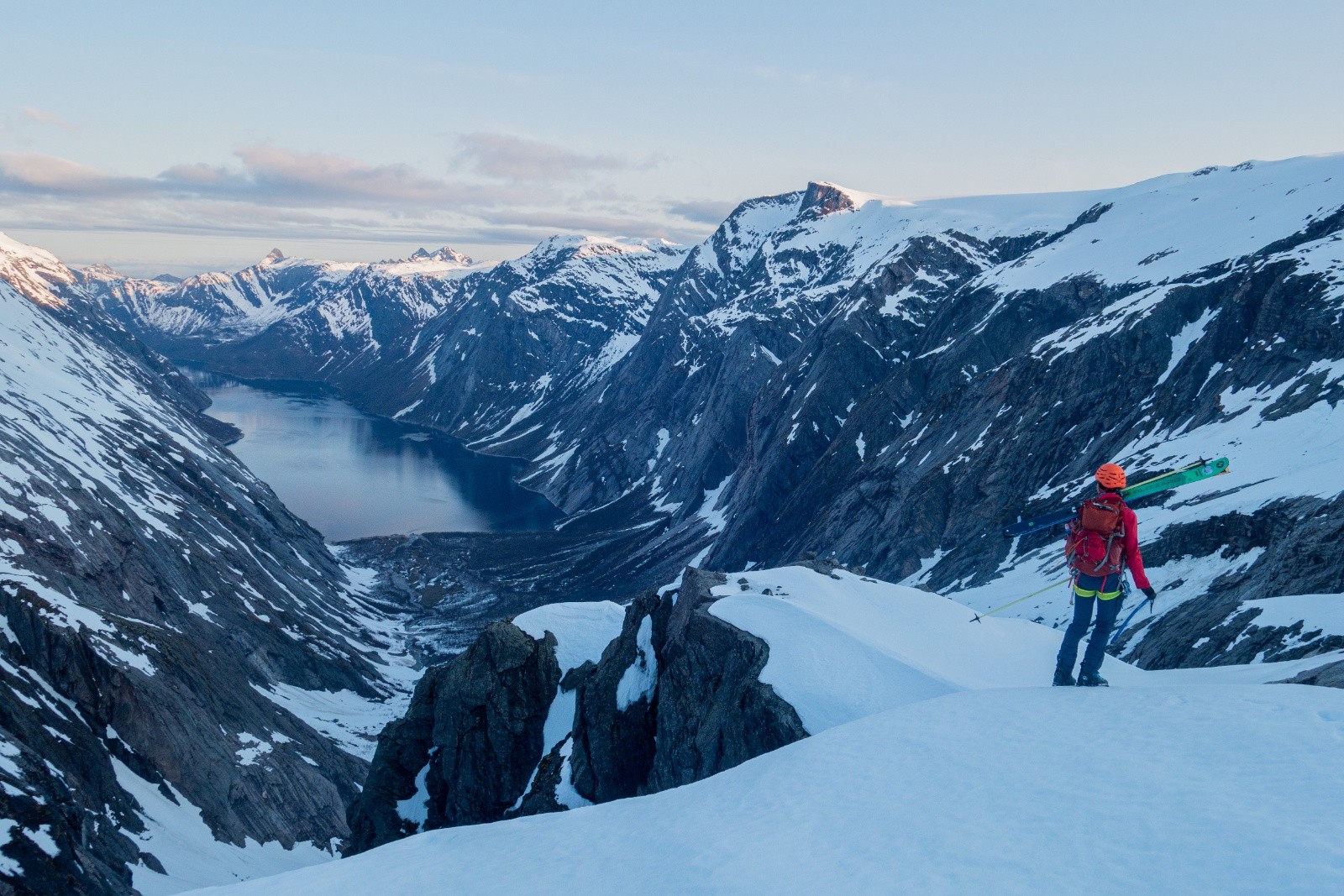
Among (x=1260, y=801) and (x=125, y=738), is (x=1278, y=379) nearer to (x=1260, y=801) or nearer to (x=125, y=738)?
(x=1260, y=801)

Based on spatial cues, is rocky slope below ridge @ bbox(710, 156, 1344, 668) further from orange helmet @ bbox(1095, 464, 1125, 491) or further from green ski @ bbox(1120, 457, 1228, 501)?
orange helmet @ bbox(1095, 464, 1125, 491)

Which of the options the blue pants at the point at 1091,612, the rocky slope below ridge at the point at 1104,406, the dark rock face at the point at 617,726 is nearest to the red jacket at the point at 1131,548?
the blue pants at the point at 1091,612

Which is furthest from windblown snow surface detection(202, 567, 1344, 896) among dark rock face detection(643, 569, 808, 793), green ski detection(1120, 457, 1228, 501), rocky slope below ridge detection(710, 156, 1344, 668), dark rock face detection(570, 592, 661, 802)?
rocky slope below ridge detection(710, 156, 1344, 668)

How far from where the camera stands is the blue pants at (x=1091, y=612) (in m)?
16.8

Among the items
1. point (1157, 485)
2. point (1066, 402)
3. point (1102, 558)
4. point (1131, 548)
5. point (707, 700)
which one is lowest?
point (707, 700)

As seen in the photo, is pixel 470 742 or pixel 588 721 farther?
pixel 470 742

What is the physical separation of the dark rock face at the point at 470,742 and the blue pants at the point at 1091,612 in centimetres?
2622

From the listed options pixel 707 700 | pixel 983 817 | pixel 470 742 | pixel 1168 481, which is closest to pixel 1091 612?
pixel 1168 481

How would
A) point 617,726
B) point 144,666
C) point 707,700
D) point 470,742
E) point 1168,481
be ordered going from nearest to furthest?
point 1168,481
point 707,700
point 617,726
point 470,742
point 144,666

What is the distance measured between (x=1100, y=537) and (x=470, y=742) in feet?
99.1

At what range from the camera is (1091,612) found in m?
17.5

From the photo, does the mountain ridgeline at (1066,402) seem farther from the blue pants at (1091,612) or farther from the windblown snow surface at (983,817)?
the windblown snow surface at (983,817)

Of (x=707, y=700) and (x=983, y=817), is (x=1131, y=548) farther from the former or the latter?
(x=707, y=700)

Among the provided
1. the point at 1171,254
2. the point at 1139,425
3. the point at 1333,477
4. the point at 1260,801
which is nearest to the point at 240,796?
the point at 1260,801
